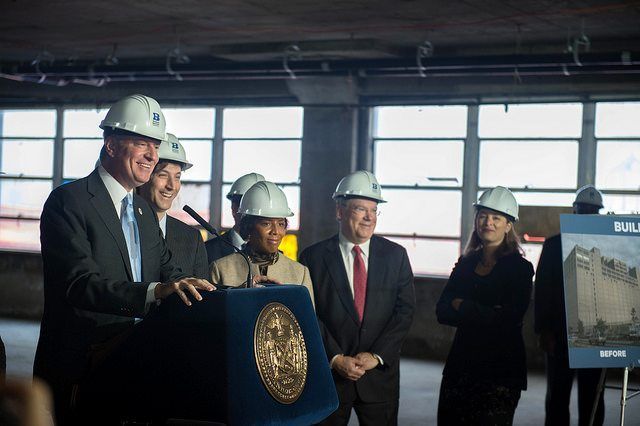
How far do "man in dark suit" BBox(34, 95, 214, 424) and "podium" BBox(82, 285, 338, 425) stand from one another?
0.07 m

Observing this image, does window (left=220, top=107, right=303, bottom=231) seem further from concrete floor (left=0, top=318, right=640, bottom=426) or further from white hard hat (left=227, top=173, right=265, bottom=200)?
white hard hat (left=227, top=173, right=265, bottom=200)

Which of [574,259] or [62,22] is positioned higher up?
[62,22]

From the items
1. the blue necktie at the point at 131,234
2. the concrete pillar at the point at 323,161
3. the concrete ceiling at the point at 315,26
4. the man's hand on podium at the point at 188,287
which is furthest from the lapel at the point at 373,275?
the concrete pillar at the point at 323,161

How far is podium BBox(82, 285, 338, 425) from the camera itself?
201cm

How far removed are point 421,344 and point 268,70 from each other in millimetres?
3783

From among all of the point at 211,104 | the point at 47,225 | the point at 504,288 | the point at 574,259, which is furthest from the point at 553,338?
the point at 211,104

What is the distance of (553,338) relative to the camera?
5.89 meters

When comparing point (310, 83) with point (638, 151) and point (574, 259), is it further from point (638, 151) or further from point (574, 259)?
point (574, 259)

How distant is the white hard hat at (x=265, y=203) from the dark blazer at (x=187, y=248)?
0.83 feet

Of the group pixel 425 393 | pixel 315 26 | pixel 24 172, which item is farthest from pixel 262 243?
pixel 24 172

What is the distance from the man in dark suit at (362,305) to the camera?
14.1 ft

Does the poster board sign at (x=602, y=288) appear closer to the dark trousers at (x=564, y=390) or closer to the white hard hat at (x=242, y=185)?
the dark trousers at (x=564, y=390)

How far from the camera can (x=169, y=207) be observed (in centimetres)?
434

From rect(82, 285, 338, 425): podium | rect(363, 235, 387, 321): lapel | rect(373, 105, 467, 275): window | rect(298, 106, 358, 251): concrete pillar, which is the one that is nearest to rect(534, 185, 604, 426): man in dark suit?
rect(363, 235, 387, 321): lapel
